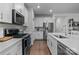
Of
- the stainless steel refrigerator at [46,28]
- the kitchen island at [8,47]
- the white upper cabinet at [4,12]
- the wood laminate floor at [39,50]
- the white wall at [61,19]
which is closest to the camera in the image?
the kitchen island at [8,47]

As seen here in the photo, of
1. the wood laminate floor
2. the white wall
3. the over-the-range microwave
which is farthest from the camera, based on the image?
the white wall

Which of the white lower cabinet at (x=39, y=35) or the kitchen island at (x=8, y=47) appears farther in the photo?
the white lower cabinet at (x=39, y=35)

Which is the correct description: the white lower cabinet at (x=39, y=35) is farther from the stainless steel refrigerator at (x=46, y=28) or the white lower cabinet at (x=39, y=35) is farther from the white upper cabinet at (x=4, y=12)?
the white upper cabinet at (x=4, y=12)

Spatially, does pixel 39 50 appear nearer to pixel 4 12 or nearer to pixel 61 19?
pixel 4 12

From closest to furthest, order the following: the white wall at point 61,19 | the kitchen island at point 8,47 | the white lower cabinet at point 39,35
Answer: the kitchen island at point 8,47
the white wall at point 61,19
the white lower cabinet at point 39,35

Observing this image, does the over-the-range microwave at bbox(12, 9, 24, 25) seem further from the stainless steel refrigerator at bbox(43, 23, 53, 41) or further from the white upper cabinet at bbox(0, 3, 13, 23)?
the stainless steel refrigerator at bbox(43, 23, 53, 41)

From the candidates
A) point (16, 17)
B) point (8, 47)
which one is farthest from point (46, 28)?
point (8, 47)

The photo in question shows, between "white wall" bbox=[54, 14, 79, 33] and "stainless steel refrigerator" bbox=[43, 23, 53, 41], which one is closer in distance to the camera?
"white wall" bbox=[54, 14, 79, 33]

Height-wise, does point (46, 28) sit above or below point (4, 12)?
below

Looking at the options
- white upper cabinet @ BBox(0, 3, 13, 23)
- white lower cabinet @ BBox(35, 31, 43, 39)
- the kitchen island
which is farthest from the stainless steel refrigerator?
the kitchen island

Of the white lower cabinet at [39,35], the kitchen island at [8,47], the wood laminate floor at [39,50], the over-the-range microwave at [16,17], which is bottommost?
the wood laminate floor at [39,50]

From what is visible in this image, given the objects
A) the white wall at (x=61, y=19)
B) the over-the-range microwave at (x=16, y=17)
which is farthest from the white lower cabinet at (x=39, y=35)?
the over-the-range microwave at (x=16, y=17)
